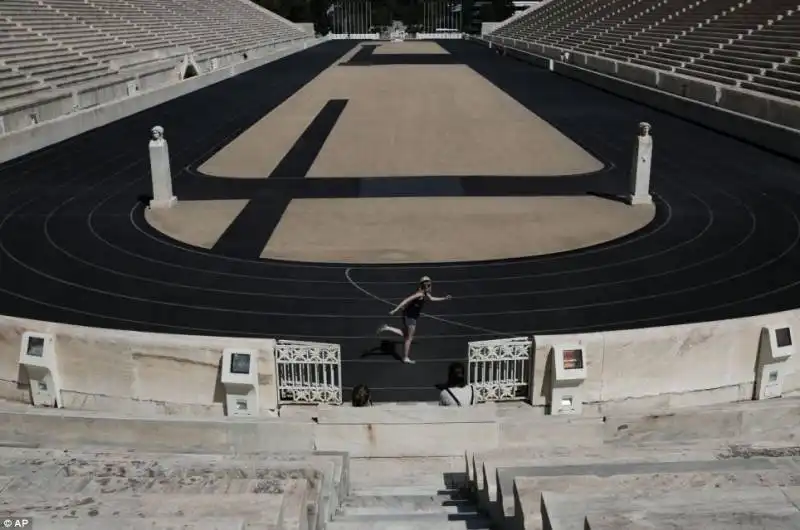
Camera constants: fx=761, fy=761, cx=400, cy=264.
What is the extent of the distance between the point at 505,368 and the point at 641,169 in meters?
8.61

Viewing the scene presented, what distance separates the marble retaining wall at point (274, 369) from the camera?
23.9ft

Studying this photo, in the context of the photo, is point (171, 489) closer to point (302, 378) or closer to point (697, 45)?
point (302, 378)

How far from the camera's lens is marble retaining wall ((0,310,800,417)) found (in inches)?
287

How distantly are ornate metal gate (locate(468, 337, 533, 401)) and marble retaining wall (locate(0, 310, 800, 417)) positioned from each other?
170mm

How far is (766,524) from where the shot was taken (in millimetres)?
3377

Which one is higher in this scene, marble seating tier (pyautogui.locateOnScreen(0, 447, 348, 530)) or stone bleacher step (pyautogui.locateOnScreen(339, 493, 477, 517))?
marble seating tier (pyautogui.locateOnScreen(0, 447, 348, 530))

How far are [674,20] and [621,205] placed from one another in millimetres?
32524

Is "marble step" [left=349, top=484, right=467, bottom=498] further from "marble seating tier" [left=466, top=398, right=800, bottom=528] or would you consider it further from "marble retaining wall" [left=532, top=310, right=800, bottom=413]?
"marble retaining wall" [left=532, top=310, right=800, bottom=413]

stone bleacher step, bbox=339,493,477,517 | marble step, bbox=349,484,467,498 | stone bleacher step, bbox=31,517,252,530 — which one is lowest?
marble step, bbox=349,484,467,498

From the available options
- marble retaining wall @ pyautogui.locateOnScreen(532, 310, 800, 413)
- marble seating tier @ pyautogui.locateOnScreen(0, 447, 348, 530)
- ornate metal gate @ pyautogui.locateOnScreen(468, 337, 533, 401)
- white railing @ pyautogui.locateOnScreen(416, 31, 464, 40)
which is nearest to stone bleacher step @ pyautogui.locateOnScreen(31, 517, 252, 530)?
marble seating tier @ pyautogui.locateOnScreen(0, 447, 348, 530)

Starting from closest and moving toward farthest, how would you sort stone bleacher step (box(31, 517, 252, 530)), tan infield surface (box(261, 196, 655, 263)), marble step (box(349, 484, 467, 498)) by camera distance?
stone bleacher step (box(31, 517, 252, 530)), marble step (box(349, 484, 467, 498)), tan infield surface (box(261, 196, 655, 263))

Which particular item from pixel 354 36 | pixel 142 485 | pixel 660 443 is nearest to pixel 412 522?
pixel 142 485

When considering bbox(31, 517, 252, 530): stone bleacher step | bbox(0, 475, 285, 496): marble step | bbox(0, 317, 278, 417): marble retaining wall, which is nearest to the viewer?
bbox(31, 517, 252, 530): stone bleacher step

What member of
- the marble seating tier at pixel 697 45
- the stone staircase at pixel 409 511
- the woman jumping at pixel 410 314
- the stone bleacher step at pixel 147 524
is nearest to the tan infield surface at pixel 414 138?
the marble seating tier at pixel 697 45
